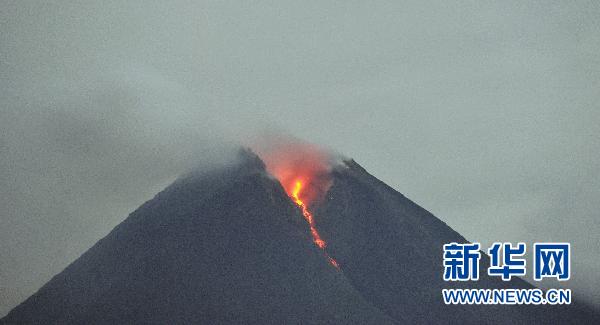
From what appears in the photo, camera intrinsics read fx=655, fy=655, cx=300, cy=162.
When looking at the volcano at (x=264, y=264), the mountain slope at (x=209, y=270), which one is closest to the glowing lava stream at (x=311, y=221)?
the volcano at (x=264, y=264)

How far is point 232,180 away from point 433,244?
24558 millimetres

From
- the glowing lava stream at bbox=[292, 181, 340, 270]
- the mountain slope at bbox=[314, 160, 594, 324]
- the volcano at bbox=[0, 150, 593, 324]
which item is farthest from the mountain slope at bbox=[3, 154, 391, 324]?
the mountain slope at bbox=[314, 160, 594, 324]

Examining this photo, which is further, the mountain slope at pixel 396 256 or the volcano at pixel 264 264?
the mountain slope at pixel 396 256

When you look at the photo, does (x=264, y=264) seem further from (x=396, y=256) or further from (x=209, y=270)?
(x=396, y=256)

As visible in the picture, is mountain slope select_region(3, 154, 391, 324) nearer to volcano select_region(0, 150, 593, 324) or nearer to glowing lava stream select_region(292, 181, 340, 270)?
volcano select_region(0, 150, 593, 324)

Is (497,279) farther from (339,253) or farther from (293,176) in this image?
(293,176)

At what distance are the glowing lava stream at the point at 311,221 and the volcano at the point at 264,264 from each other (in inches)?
8.5

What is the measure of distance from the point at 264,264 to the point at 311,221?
1135cm

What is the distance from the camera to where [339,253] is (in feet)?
234

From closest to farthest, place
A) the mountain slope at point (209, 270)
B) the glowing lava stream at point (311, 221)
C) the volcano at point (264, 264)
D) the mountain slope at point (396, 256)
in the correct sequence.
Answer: the mountain slope at point (209, 270) < the volcano at point (264, 264) < the mountain slope at point (396, 256) < the glowing lava stream at point (311, 221)

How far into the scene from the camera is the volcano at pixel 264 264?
5928 centimetres

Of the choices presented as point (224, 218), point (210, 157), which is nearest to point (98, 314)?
point (224, 218)

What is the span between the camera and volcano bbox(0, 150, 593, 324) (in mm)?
59281

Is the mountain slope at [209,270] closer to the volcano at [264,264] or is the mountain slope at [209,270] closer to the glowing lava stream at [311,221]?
the volcano at [264,264]
